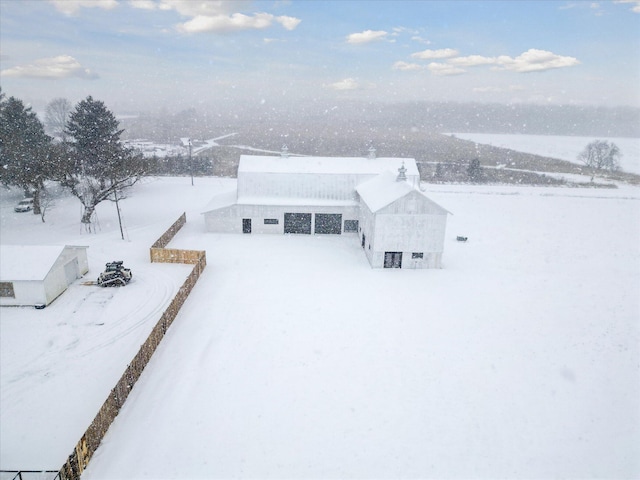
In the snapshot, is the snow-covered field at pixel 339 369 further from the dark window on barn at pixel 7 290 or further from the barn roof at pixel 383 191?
the barn roof at pixel 383 191

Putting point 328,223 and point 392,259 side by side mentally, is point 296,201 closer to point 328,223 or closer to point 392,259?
point 328,223

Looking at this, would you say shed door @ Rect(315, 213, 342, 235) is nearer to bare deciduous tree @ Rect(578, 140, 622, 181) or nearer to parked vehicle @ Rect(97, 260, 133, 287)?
parked vehicle @ Rect(97, 260, 133, 287)

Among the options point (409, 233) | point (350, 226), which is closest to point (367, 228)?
point (409, 233)

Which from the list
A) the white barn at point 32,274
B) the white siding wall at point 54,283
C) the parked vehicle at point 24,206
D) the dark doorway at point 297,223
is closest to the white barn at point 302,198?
the dark doorway at point 297,223

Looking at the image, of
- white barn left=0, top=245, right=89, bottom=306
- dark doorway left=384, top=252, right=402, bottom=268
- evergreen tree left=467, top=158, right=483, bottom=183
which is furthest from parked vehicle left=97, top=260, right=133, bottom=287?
evergreen tree left=467, top=158, right=483, bottom=183

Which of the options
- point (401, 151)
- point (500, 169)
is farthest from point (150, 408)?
point (401, 151)

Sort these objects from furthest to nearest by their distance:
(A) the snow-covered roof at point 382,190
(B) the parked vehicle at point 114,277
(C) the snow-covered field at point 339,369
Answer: (A) the snow-covered roof at point 382,190 < (B) the parked vehicle at point 114,277 < (C) the snow-covered field at point 339,369
